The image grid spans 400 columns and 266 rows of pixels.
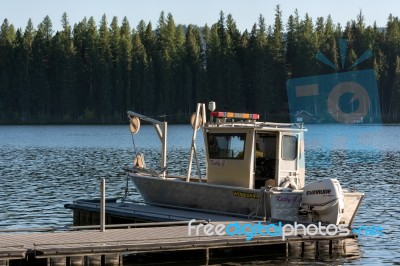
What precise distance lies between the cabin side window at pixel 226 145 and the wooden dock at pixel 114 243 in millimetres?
3484

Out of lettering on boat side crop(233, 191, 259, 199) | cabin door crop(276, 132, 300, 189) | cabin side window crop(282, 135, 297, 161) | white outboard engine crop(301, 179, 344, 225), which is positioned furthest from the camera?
cabin side window crop(282, 135, 297, 161)

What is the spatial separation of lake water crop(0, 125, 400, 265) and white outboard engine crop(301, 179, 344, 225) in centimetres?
115

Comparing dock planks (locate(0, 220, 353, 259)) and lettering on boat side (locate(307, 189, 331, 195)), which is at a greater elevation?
lettering on boat side (locate(307, 189, 331, 195))

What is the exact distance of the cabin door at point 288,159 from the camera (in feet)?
79.4

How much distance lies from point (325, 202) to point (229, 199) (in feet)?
10.1

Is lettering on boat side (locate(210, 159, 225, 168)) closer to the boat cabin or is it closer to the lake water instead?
the boat cabin

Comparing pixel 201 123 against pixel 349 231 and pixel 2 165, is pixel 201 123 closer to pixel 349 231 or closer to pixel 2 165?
pixel 349 231

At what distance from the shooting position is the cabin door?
24.2 meters

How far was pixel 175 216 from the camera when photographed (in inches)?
917

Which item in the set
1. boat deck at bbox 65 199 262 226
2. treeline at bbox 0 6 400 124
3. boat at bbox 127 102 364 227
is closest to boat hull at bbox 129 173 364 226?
boat at bbox 127 102 364 227

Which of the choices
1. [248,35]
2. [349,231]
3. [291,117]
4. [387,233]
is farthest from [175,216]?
[248,35]

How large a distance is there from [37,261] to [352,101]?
94.4 metres

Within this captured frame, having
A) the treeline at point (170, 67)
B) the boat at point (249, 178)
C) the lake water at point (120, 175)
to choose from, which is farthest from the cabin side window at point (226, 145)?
the treeline at point (170, 67)

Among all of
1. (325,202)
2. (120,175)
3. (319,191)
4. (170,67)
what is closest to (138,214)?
(319,191)
